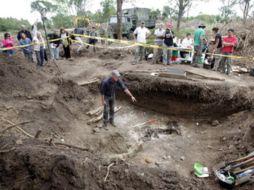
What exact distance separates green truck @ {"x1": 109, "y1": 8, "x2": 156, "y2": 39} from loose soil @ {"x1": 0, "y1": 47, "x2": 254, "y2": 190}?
10.4m

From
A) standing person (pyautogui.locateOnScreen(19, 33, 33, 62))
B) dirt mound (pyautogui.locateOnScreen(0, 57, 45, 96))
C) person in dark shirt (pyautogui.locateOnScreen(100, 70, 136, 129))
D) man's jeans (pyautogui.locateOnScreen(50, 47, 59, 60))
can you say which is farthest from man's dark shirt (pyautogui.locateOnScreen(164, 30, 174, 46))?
man's jeans (pyautogui.locateOnScreen(50, 47, 59, 60))

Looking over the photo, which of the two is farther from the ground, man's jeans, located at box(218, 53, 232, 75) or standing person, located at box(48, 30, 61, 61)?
standing person, located at box(48, 30, 61, 61)

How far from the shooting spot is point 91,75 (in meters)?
10.1

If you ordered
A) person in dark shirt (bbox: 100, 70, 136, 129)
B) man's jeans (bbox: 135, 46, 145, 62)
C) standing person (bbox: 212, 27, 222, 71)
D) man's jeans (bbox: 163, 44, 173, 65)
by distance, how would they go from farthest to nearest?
man's jeans (bbox: 135, 46, 145, 62)
man's jeans (bbox: 163, 44, 173, 65)
standing person (bbox: 212, 27, 222, 71)
person in dark shirt (bbox: 100, 70, 136, 129)

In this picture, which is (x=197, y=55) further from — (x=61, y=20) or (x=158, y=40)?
(x=61, y=20)

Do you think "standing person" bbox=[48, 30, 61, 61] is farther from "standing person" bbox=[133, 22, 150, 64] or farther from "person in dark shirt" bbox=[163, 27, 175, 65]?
"person in dark shirt" bbox=[163, 27, 175, 65]

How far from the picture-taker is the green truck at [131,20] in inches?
755

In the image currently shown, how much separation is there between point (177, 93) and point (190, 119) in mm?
1101

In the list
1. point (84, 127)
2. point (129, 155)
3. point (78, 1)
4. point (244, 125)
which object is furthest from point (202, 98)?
point (78, 1)

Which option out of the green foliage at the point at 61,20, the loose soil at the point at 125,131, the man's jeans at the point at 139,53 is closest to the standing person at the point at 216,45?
the loose soil at the point at 125,131

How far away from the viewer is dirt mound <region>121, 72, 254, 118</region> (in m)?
7.20

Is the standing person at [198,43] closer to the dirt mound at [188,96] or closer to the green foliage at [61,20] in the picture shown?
the dirt mound at [188,96]

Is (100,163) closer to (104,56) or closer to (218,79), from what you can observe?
(218,79)

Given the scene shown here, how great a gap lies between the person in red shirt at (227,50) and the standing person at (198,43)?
0.88 metres
